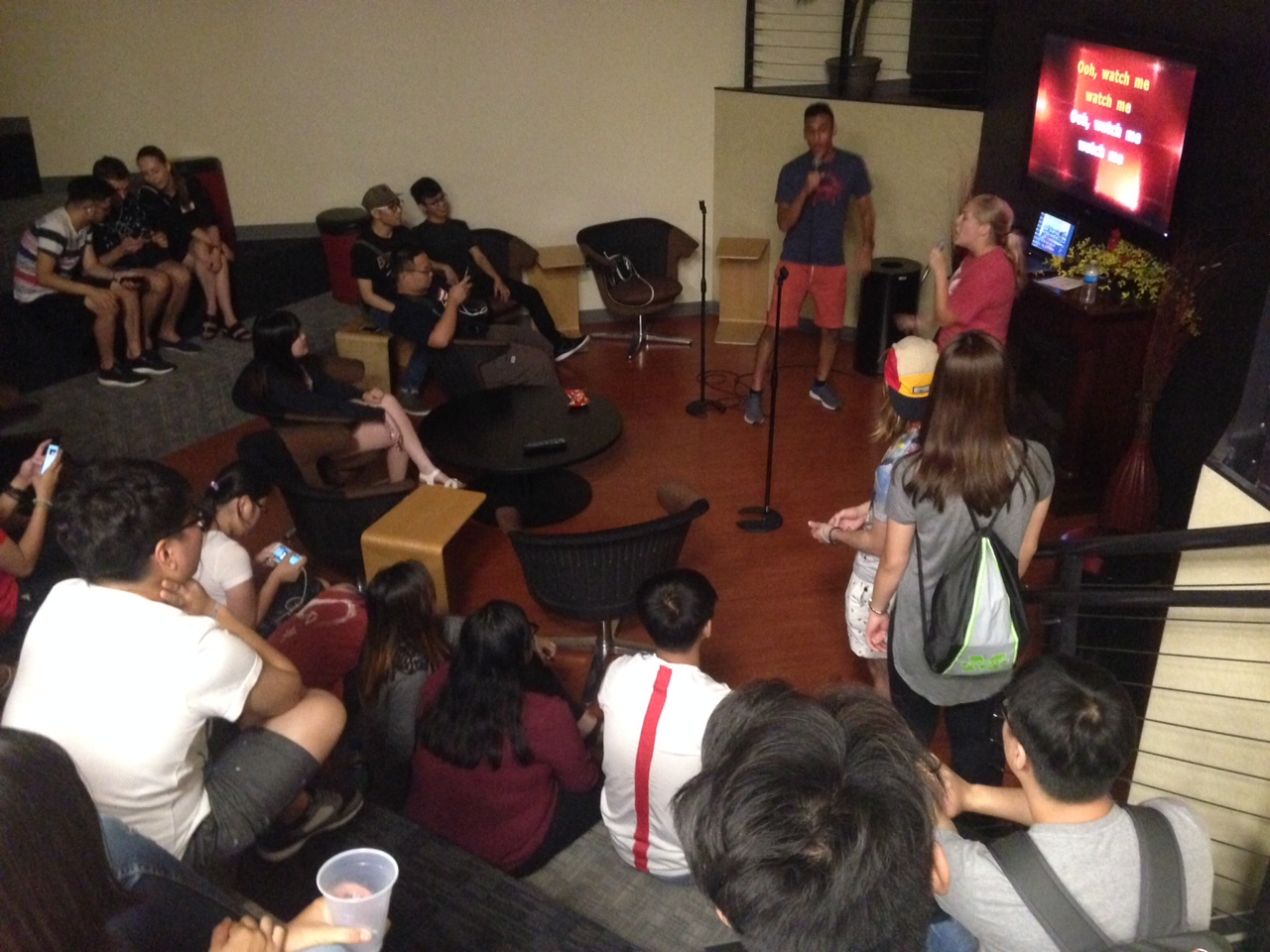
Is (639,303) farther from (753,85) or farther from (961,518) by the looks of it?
(961,518)

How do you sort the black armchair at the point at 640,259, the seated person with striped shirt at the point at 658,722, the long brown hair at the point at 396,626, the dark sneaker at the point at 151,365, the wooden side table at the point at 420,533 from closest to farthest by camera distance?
1. the seated person with striped shirt at the point at 658,722
2. the long brown hair at the point at 396,626
3. the wooden side table at the point at 420,533
4. the dark sneaker at the point at 151,365
5. the black armchair at the point at 640,259

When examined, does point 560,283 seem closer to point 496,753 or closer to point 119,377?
point 119,377

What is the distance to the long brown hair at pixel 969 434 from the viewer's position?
2.55 metres

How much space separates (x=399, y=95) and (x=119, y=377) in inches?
114

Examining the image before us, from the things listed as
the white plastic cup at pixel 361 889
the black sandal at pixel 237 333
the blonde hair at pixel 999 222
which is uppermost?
the blonde hair at pixel 999 222

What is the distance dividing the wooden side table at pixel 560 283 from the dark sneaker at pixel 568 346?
0.21 meters

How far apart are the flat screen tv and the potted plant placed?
1.80 m

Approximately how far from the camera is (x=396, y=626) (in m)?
3.16

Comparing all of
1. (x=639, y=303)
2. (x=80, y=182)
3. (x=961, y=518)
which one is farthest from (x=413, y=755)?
(x=639, y=303)

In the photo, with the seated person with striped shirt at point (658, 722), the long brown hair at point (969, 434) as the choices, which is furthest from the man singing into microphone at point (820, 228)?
the long brown hair at point (969, 434)

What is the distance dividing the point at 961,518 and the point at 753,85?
569cm

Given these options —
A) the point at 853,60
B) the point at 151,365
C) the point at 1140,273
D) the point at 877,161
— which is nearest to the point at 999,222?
the point at 1140,273

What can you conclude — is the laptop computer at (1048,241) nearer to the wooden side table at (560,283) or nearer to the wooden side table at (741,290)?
the wooden side table at (741,290)

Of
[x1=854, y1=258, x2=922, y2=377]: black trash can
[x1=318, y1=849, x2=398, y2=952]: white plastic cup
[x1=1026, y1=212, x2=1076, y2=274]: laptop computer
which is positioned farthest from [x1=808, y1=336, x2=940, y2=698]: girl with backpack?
[x1=854, y1=258, x2=922, y2=377]: black trash can
